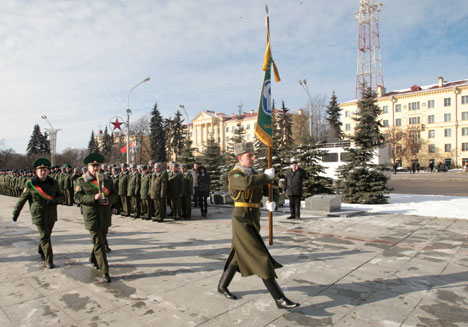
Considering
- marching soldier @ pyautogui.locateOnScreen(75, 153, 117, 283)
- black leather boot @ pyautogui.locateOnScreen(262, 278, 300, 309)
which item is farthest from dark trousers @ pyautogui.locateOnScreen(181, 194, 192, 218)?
black leather boot @ pyautogui.locateOnScreen(262, 278, 300, 309)

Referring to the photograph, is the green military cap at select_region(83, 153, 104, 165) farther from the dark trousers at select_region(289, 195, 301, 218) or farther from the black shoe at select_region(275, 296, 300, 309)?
the dark trousers at select_region(289, 195, 301, 218)

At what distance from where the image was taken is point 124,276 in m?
5.16

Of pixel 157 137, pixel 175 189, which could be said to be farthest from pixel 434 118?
pixel 175 189

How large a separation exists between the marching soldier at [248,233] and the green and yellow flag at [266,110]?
5.00 ft

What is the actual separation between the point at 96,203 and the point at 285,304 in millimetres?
3304

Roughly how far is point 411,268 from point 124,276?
4899mm

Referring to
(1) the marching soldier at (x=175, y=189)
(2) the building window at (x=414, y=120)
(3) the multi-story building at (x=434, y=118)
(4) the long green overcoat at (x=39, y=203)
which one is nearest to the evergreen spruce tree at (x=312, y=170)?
(1) the marching soldier at (x=175, y=189)

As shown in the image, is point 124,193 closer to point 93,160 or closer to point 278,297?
point 93,160

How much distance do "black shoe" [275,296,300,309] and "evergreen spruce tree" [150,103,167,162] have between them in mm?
57178

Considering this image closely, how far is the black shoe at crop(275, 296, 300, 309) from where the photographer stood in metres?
3.75

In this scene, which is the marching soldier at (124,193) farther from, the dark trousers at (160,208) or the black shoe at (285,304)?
the black shoe at (285,304)

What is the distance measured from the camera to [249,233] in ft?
12.8

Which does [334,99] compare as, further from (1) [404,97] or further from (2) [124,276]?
(2) [124,276]

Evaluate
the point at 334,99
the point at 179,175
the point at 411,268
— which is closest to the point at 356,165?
the point at 179,175
